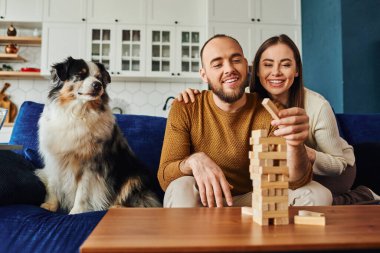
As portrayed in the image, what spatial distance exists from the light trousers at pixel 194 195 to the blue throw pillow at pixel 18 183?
651 millimetres

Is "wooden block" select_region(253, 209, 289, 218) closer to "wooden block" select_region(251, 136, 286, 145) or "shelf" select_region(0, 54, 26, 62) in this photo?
"wooden block" select_region(251, 136, 286, 145)

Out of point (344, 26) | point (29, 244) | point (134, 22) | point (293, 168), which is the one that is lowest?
point (29, 244)

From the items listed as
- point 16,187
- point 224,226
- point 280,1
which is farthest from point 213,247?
point 280,1

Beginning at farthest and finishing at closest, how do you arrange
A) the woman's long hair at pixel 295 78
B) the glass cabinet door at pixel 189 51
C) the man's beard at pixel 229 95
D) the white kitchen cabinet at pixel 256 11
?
the glass cabinet door at pixel 189 51 < the white kitchen cabinet at pixel 256 11 < the woman's long hair at pixel 295 78 < the man's beard at pixel 229 95

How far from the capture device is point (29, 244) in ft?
A: 4.25

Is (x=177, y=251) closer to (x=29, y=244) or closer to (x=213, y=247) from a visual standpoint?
(x=213, y=247)

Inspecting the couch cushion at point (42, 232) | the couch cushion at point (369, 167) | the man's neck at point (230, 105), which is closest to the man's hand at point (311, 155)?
the man's neck at point (230, 105)

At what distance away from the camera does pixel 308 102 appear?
166 cm

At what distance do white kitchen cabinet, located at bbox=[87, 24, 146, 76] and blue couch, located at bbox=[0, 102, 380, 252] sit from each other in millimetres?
2432

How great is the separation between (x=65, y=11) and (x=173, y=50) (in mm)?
1372

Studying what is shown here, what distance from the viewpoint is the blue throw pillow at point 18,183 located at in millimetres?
1434

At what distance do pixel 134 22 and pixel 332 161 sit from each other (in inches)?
138

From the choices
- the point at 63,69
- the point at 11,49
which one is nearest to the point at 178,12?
the point at 11,49

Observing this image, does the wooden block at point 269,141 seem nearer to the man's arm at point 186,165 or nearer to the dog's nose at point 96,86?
the man's arm at point 186,165
